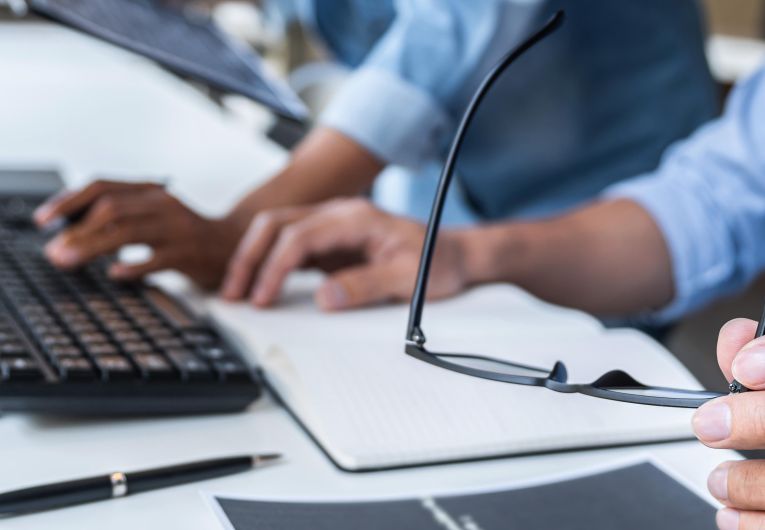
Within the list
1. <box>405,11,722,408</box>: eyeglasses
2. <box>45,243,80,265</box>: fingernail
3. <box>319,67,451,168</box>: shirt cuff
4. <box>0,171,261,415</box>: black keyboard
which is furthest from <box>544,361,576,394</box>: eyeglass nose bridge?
<box>319,67,451,168</box>: shirt cuff

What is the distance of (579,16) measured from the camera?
1.06 meters

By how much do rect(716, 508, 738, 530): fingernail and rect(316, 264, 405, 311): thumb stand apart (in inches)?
14.5

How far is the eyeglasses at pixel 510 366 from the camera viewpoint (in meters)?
0.35

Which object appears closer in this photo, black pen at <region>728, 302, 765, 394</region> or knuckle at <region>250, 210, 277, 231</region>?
black pen at <region>728, 302, 765, 394</region>

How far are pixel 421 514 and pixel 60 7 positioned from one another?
433mm

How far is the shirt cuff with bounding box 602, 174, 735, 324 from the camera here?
826 millimetres

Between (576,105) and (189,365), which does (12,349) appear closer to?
(189,365)

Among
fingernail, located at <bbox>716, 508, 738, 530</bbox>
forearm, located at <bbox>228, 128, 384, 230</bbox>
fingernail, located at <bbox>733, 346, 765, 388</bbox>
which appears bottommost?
fingernail, located at <bbox>716, 508, 738, 530</bbox>

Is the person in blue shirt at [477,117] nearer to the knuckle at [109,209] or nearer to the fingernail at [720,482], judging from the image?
the knuckle at [109,209]

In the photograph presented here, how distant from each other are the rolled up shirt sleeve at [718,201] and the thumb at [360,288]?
0.25m

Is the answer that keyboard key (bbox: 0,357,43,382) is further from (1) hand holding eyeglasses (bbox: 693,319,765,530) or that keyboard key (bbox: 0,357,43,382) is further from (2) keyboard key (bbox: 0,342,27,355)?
(1) hand holding eyeglasses (bbox: 693,319,765,530)

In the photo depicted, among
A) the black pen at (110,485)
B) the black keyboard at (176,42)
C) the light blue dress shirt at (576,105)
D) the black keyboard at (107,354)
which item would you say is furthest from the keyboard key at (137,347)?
the light blue dress shirt at (576,105)

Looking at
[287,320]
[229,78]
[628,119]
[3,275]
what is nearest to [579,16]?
[628,119]

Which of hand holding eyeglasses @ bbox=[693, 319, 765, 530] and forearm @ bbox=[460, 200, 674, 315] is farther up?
forearm @ bbox=[460, 200, 674, 315]
